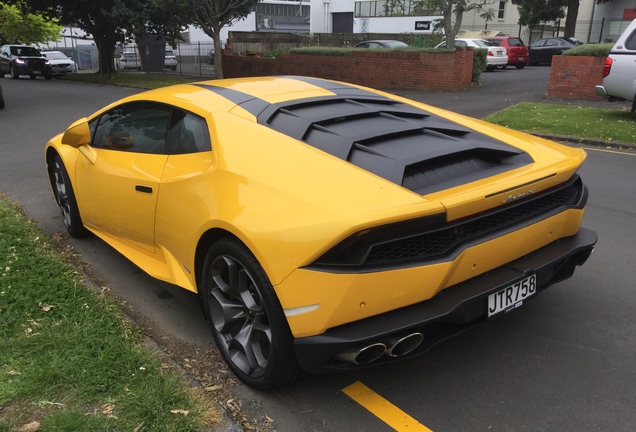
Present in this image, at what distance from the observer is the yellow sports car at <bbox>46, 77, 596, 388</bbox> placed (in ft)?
8.00

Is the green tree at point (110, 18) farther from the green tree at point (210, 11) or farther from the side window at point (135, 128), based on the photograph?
the side window at point (135, 128)

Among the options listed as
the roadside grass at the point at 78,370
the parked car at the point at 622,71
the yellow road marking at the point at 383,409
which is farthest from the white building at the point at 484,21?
the yellow road marking at the point at 383,409

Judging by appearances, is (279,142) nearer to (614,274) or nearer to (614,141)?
(614,274)

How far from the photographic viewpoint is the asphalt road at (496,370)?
2.70m

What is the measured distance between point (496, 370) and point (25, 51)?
33233 millimetres

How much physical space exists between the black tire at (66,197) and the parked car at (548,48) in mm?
28567

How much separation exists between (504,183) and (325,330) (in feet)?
3.85

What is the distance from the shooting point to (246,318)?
293 centimetres

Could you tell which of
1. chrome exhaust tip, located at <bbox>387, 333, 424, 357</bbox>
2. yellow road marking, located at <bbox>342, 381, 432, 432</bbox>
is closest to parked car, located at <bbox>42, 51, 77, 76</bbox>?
yellow road marking, located at <bbox>342, 381, 432, 432</bbox>

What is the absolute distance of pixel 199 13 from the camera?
22.2 metres

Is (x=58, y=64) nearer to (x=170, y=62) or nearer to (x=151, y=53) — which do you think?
(x=151, y=53)

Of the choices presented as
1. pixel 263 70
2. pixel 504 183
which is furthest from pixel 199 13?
pixel 504 183

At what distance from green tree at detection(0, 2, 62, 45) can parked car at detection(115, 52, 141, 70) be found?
589 centimetres

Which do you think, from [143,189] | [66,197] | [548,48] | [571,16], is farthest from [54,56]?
[143,189]
